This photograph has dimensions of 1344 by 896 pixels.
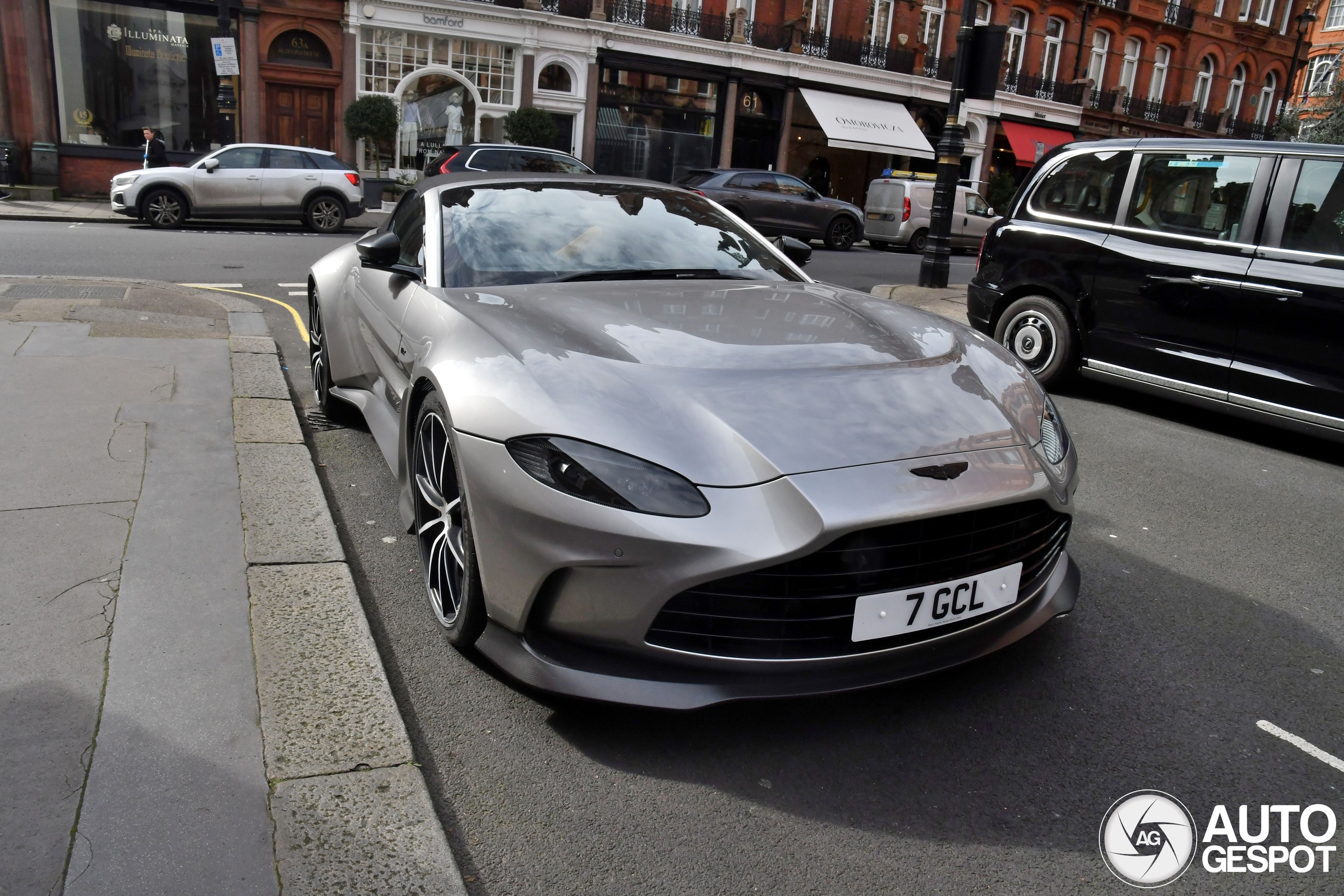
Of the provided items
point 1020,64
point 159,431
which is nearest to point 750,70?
point 1020,64

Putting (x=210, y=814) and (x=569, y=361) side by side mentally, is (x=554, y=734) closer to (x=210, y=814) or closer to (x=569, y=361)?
(x=210, y=814)

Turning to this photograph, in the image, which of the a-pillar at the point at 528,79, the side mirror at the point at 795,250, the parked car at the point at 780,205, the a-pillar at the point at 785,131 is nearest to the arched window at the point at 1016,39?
the a-pillar at the point at 785,131

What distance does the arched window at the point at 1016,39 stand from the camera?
115 feet

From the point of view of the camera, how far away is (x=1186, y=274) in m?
6.05

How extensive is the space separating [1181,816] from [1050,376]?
4.93m

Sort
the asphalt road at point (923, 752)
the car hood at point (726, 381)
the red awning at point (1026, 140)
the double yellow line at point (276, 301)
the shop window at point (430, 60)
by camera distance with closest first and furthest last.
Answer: the asphalt road at point (923, 752) → the car hood at point (726, 381) → the double yellow line at point (276, 301) → the shop window at point (430, 60) → the red awning at point (1026, 140)

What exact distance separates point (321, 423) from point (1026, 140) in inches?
1389

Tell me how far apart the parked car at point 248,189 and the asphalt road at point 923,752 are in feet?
48.8

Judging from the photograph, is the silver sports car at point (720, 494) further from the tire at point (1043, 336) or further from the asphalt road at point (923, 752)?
the tire at point (1043, 336)

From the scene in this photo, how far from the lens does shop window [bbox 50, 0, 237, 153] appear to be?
2248cm

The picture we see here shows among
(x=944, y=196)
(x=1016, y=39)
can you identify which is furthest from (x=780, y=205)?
(x=1016, y=39)

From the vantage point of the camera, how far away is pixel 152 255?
40.3ft

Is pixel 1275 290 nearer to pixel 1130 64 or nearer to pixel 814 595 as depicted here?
pixel 814 595

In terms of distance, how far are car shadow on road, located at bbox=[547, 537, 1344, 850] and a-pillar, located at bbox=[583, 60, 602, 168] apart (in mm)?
26245
